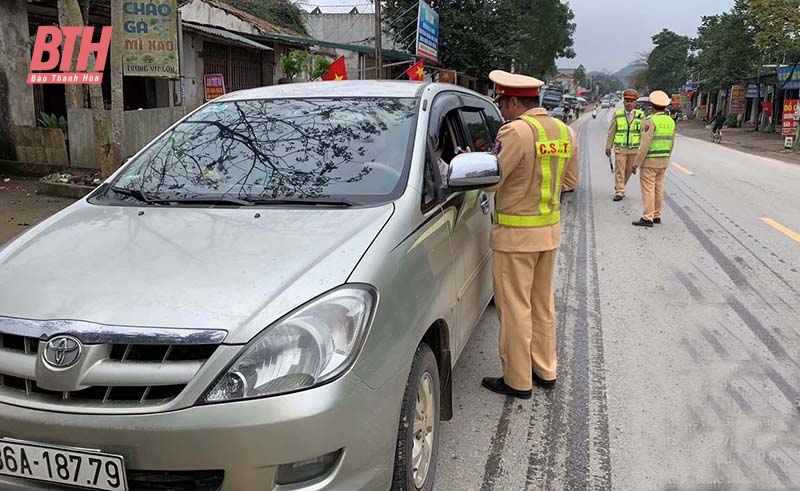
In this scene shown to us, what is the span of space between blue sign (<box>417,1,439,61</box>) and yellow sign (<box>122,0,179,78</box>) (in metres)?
14.5

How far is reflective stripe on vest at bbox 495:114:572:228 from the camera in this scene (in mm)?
3527

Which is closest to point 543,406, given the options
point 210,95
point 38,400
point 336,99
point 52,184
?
point 336,99

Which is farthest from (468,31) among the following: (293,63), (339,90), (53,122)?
(339,90)

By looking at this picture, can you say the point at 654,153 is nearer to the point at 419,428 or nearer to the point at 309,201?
the point at 309,201

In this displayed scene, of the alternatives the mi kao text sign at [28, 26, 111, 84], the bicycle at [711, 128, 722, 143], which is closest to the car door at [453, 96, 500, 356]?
the mi kao text sign at [28, 26, 111, 84]

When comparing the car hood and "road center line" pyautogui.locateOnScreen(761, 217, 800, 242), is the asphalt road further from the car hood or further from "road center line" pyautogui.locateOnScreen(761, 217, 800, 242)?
the car hood

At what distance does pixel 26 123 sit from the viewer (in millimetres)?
11898

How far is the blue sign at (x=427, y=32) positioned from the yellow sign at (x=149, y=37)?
47.7ft

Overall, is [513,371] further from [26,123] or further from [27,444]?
[26,123]

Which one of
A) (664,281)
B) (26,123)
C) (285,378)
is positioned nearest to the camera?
(285,378)

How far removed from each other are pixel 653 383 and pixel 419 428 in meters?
2.07

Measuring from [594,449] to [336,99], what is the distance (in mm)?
2298

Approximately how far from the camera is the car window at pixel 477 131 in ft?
13.8

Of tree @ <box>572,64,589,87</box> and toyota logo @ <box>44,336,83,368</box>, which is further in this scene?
tree @ <box>572,64,589,87</box>
